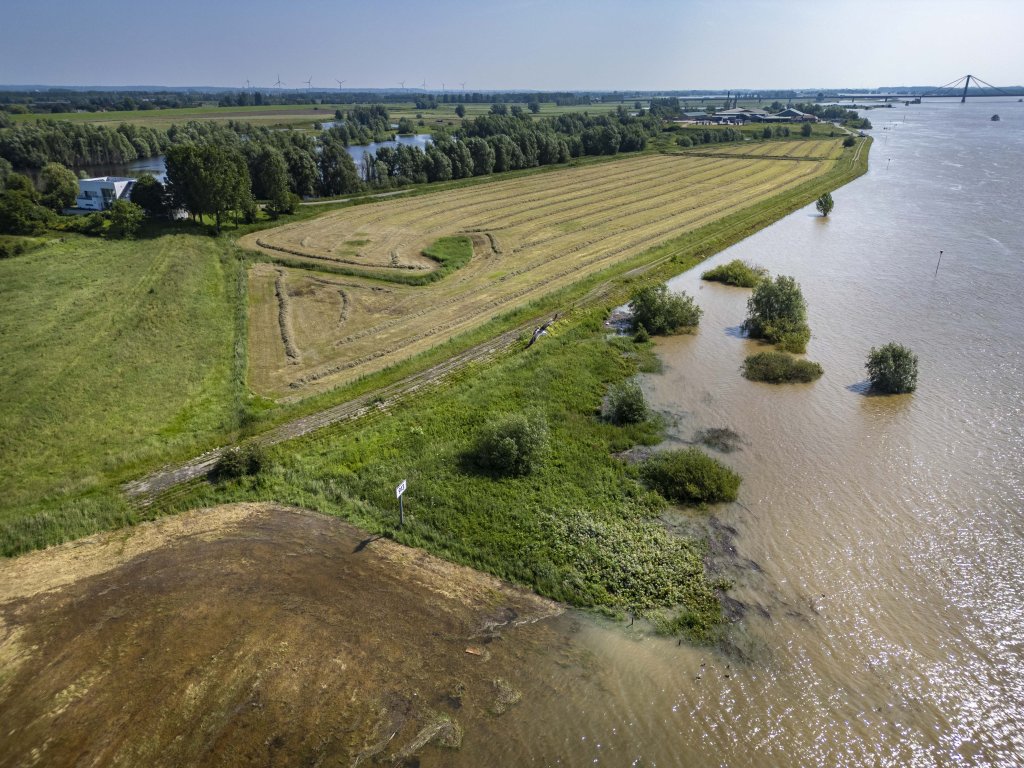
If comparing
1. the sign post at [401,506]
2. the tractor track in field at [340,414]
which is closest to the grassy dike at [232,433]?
the sign post at [401,506]

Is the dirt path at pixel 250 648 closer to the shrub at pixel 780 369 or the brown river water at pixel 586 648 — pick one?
the brown river water at pixel 586 648

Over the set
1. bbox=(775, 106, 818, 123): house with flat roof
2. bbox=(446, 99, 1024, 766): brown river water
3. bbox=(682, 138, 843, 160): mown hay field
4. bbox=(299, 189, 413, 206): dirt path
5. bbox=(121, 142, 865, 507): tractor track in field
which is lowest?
bbox=(446, 99, 1024, 766): brown river water

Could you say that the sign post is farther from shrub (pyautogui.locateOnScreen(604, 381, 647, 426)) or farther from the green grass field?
shrub (pyautogui.locateOnScreen(604, 381, 647, 426))

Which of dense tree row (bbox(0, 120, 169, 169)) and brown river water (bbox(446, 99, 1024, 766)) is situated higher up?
Answer: dense tree row (bbox(0, 120, 169, 169))

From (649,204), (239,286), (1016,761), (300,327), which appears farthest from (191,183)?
(1016,761)

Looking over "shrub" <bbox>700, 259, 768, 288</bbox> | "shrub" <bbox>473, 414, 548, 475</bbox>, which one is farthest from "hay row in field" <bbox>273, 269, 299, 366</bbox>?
"shrub" <bbox>700, 259, 768, 288</bbox>

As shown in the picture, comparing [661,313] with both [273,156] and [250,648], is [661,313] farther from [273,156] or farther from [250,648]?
[273,156]
